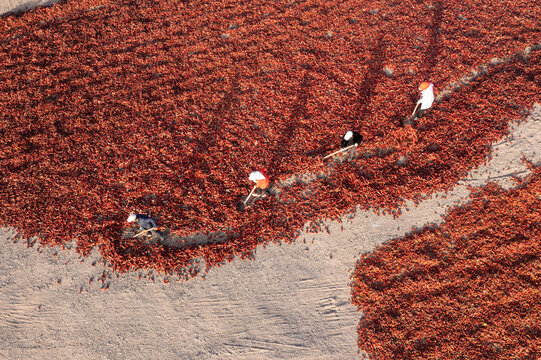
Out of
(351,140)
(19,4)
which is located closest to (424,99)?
(351,140)

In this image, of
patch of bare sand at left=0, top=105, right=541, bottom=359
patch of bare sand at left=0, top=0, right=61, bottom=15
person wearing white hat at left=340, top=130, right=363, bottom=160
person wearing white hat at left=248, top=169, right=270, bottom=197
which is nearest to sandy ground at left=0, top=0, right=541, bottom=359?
patch of bare sand at left=0, top=105, right=541, bottom=359

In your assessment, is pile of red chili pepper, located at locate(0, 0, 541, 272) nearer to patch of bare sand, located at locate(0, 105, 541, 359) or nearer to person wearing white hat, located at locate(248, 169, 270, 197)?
patch of bare sand, located at locate(0, 105, 541, 359)

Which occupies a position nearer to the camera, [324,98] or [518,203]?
[518,203]

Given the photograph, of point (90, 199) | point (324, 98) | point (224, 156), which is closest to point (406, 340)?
point (224, 156)

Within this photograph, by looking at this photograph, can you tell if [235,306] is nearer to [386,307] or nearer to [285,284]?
[285,284]

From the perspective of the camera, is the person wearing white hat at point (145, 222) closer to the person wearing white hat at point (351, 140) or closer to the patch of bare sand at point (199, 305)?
the patch of bare sand at point (199, 305)

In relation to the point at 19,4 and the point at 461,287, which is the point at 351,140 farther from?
the point at 19,4
